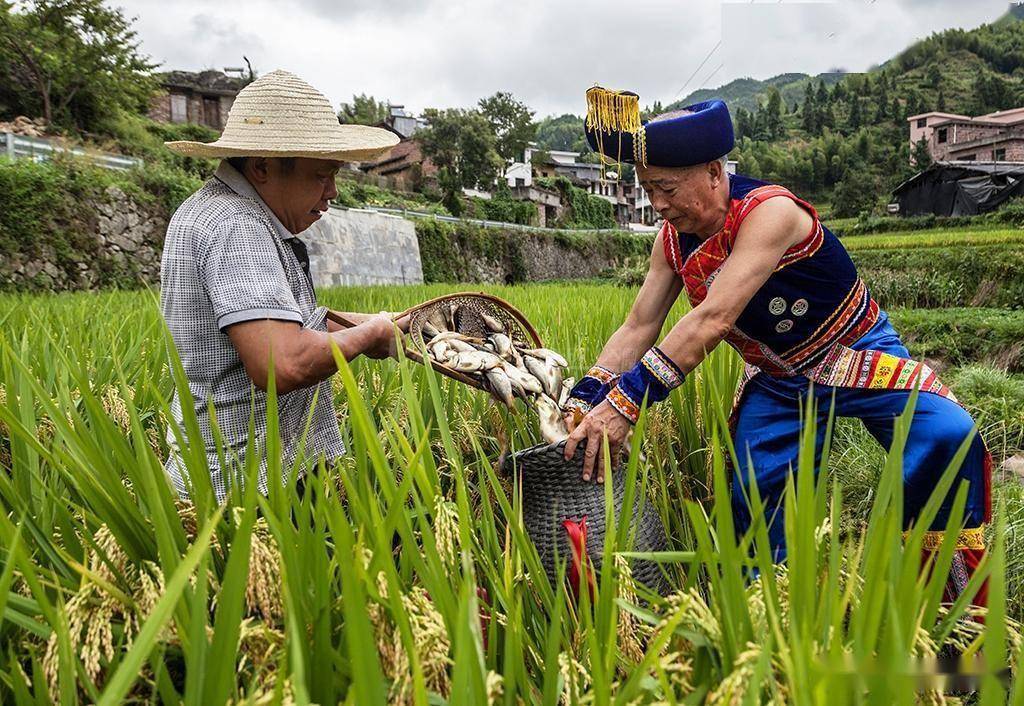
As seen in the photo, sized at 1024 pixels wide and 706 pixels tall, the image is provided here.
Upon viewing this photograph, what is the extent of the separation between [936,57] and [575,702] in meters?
72.3

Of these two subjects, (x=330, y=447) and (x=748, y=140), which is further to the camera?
(x=748, y=140)

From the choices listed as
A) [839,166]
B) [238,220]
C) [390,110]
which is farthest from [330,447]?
[839,166]

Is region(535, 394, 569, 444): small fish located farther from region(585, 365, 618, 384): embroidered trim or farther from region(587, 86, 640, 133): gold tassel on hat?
region(587, 86, 640, 133): gold tassel on hat

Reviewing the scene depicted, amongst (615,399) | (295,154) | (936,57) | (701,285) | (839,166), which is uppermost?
(936,57)

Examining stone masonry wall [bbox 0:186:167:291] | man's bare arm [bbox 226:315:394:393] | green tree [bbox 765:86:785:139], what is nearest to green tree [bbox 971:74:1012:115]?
green tree [bbox 765:86:785:139]

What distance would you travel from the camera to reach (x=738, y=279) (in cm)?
138

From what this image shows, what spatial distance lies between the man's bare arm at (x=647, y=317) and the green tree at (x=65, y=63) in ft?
47.8

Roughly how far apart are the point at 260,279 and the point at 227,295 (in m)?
0.06

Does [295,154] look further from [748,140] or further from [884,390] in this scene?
[748,140]

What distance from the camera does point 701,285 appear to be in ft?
5.27

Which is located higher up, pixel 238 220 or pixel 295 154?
pixel 295 154

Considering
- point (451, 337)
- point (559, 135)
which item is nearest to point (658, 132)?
point (451, 337)

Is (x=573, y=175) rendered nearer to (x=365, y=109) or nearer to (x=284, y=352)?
(x=365, y=109)

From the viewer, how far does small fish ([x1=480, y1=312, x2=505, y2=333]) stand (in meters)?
1.49
